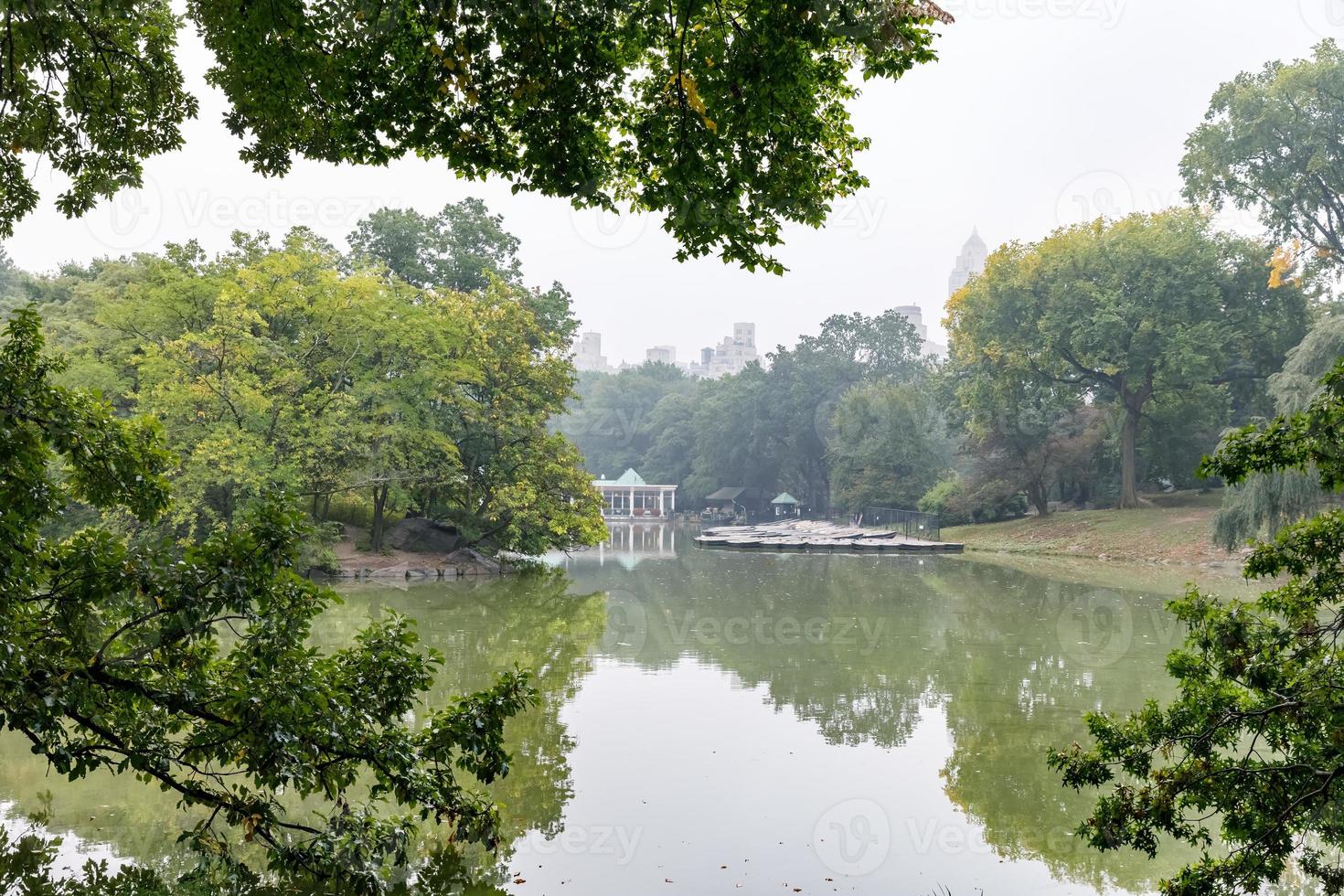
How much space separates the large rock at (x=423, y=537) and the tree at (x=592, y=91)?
16816mm

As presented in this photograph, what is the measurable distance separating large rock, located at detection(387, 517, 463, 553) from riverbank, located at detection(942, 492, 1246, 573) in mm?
16070

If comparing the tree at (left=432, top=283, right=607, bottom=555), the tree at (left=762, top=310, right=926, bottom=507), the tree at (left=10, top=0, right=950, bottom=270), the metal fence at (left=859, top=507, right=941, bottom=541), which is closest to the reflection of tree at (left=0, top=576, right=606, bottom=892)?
the tree at (left=10, top=0, right=950, bottom=270)

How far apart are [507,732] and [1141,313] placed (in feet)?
80.3

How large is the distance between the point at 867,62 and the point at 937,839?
4.04 meters

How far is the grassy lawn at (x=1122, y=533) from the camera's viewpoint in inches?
886

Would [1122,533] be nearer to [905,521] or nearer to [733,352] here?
[905,521]

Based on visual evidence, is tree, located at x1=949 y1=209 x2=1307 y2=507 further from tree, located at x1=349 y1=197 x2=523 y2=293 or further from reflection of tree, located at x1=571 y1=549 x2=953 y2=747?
tree, located at x1=349 y1=197 x2=523 y2=293

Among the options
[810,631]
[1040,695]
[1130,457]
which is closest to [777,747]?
[1040,695]

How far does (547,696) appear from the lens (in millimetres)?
8344

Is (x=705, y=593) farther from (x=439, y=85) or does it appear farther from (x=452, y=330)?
(x=439, y=85)

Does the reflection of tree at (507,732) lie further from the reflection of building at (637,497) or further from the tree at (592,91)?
the reflection of building at (637,497)

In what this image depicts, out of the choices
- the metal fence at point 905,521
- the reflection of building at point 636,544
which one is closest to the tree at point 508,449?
the reflection of building at point 636,544

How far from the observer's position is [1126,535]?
25.0m

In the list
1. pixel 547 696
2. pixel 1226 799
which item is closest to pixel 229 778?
pixel 547 696
